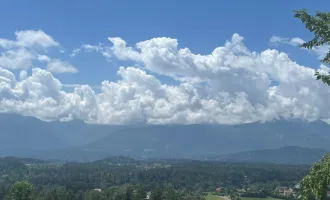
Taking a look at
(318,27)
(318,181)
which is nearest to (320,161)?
(318,181)

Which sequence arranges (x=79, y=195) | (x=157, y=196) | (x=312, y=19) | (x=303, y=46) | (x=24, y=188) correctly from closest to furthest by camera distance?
(x=312, y=19)
(x=303, y=46)
(x=24, y=188)
(x=157, y=196)
(x=79, y=195)

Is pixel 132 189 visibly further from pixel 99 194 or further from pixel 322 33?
pixel 322 33

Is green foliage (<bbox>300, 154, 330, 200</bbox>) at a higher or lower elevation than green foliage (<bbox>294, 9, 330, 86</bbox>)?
lower

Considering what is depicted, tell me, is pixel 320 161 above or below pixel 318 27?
below

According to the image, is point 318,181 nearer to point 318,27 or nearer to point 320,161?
point 320,161

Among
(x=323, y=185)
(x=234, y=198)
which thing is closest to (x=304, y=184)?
(x=323, y=185)
